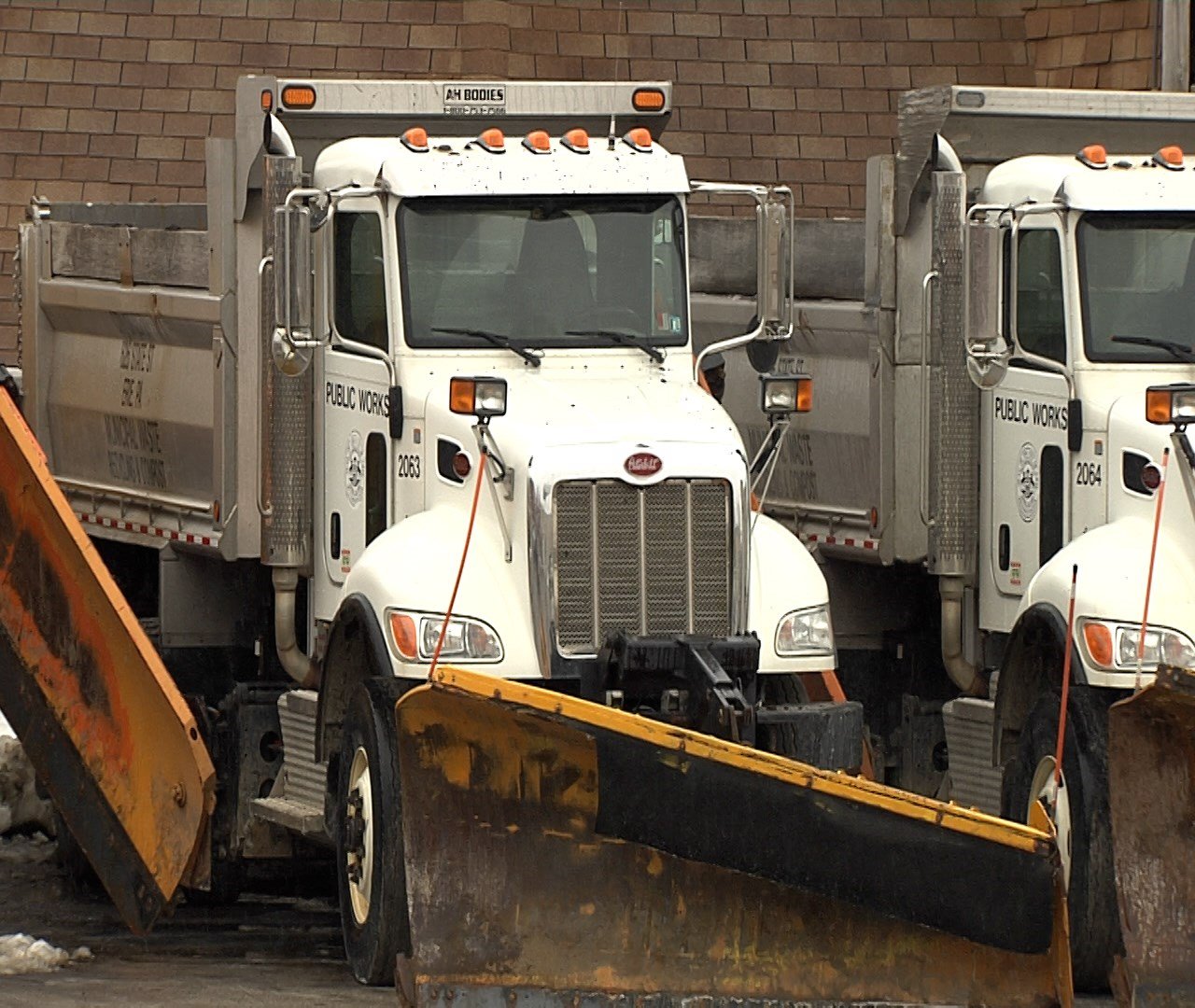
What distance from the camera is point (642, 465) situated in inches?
372

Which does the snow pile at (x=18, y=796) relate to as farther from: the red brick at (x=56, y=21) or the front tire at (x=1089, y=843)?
the red brick at (x=56, y=21)

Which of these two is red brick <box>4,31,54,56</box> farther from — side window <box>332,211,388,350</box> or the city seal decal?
the city seal decal

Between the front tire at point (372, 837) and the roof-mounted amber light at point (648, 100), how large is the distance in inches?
130

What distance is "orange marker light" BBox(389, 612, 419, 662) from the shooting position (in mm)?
9430

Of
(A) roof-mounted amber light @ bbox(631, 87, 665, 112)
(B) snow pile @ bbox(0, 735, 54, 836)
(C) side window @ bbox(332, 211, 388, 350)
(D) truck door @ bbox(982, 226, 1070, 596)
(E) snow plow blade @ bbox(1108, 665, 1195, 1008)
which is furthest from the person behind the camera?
(B) snow pile @ bbox(0, 735, 54, 836)

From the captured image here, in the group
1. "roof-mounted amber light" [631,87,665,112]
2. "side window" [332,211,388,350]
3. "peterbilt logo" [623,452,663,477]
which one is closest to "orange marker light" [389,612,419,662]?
"peterbilt logo" [623,452,663,477]

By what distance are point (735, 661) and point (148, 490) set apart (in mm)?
3836

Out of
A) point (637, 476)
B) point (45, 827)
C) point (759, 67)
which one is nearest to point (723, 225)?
point (637, 476)

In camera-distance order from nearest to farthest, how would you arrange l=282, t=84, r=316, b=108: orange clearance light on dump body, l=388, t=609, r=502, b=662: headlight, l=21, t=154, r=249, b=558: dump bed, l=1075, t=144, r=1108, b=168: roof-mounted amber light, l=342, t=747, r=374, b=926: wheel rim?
l=388, t=609, r=502, b=662: headlight, l=342, t=747, r=374, b=926: wheel rim, l=1075, t=144, r=1108, b=168: roof-mounted amber light, l=282, t=84, r=316, b=108: orange clearance light on dump body, l=21, t=154, r=249, b=558: dump bed

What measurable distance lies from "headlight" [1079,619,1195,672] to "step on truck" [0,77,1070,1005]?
843mm

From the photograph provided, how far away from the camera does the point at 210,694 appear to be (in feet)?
39.2

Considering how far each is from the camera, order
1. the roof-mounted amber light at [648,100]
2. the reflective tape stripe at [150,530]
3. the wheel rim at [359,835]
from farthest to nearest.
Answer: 1. the roof-mounted amber light at [648,100]
2. the reflective tape stripe at [150,530]
3. the wheel rim at [359,835]

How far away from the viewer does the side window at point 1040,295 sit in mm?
10383

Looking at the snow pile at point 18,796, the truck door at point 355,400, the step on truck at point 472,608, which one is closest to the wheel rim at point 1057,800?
the step on truck at point 472,608
